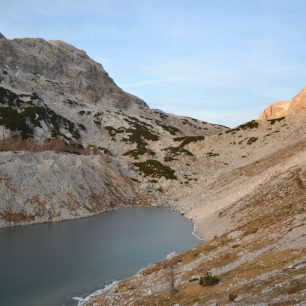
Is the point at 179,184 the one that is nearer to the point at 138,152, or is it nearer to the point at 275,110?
the point at 138,152

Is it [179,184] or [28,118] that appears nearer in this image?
[179,184]

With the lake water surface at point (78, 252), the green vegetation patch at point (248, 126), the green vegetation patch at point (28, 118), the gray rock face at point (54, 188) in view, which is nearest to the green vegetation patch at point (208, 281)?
the lake water surface at point (78, 252)

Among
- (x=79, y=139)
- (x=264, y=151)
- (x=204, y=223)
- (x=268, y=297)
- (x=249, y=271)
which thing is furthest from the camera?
(x=79, y=139)

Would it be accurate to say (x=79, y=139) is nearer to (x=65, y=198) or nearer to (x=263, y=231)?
(x=65, y=198)

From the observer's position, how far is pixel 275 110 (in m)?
161

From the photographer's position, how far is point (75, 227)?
7331 cm

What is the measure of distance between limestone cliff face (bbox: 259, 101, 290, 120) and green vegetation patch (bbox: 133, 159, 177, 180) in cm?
5798

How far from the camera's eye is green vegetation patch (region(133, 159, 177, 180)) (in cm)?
11774

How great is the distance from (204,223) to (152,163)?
55708 millimetres

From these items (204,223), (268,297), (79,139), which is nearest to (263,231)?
(268,297)

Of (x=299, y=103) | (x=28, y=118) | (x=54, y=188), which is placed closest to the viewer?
(x=54, y=188)

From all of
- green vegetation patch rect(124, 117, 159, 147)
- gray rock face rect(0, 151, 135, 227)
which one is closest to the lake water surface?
gray rock face rect(0, 151, 135, 227)

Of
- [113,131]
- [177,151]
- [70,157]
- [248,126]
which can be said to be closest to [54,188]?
[70,157]

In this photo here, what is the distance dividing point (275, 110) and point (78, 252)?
12463 cm
